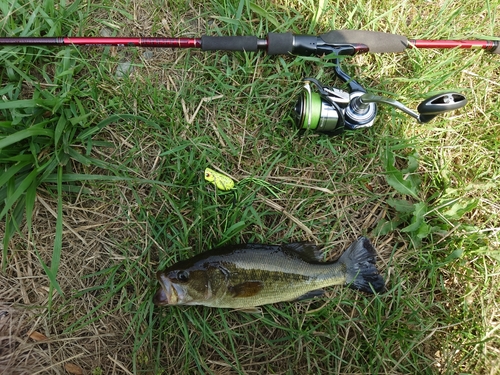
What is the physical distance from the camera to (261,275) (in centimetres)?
255

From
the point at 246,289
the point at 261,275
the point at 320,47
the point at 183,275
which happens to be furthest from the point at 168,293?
the point at 320,47

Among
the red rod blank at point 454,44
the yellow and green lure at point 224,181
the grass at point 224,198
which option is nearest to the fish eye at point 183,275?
the grass at point 224,198

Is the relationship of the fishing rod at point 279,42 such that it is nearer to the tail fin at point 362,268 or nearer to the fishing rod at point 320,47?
the fishing rod at point 320,47

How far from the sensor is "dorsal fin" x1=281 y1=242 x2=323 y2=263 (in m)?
2.71

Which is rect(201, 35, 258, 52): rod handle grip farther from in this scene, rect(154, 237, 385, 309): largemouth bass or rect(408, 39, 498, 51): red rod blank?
rect(154, 237, 385, 309): largemouth bass

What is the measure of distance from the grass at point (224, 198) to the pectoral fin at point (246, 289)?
12.0 inches

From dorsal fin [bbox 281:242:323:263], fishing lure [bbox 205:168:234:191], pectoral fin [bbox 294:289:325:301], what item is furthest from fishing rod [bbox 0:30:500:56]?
pectoral fin [bbox 294:289:325:301]

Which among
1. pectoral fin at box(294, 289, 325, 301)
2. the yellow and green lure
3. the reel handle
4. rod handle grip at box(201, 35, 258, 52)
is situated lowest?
pectoral fin at box(294, 289, 325, 301)

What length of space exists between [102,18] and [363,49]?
2.13m

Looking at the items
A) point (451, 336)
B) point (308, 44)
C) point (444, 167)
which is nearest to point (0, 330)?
point (308, 44)

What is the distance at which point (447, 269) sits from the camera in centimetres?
288

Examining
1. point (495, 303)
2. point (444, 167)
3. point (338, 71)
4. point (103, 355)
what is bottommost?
point (103, 355)

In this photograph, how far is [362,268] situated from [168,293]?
1457 mm

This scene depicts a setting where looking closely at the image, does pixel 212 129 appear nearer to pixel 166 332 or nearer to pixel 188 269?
pixel 188 269
